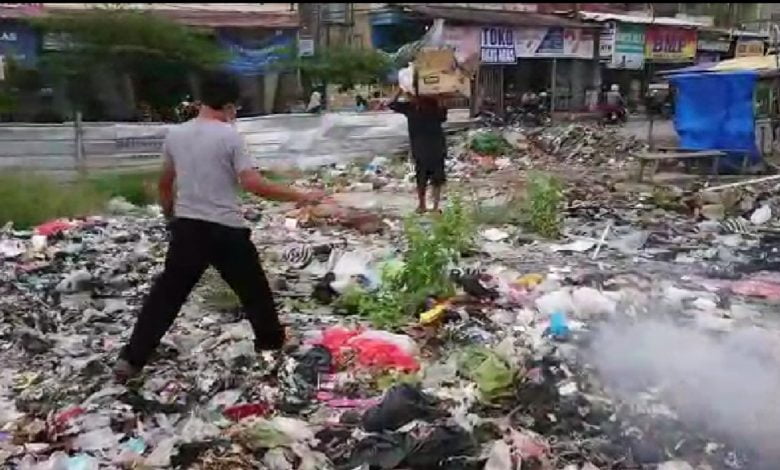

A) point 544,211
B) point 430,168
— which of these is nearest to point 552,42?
point 430,168

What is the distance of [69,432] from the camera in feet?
13.1

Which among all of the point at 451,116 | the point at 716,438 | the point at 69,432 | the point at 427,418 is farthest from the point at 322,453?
the point at 451,116

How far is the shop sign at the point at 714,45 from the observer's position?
2873 centimetres

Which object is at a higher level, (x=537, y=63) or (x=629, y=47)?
(x=629, y=47)

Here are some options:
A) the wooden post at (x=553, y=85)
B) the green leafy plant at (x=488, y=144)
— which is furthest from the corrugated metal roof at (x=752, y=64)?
the wooden post at (x=553, y=85)

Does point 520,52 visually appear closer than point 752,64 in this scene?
No

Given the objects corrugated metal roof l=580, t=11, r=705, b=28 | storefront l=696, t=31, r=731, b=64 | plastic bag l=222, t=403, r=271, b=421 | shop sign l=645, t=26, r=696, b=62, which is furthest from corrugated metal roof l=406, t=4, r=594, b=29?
plastic bag l=222, t=403, r=271, b=421

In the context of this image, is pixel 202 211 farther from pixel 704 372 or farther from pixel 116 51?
pixel 116 51

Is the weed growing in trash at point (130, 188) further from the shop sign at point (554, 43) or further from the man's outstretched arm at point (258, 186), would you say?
the shop sign at point (554, 43)

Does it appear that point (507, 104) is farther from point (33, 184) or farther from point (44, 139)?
point (33, 184)

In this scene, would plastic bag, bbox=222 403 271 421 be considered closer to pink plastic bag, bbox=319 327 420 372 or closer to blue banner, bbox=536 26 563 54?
pink plastic bag, bbox=319 327 420 372

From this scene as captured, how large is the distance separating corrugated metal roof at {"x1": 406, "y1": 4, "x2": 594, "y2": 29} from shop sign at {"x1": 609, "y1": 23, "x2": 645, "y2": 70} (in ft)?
3.68

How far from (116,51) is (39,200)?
9106 millimetres

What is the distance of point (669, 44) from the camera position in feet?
90.0
